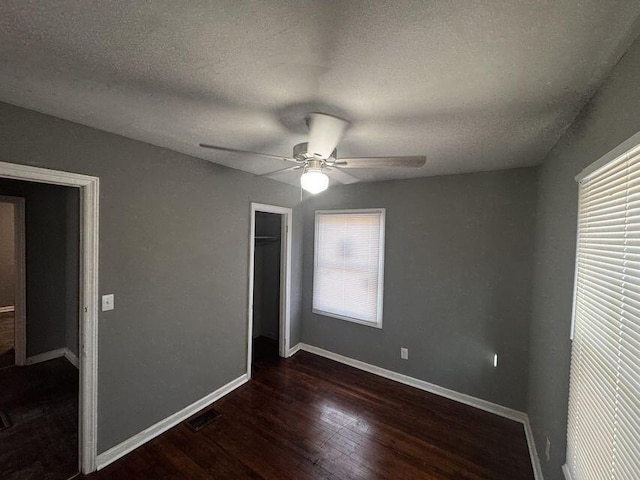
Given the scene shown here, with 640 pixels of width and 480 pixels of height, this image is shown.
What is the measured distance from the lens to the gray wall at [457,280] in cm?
252

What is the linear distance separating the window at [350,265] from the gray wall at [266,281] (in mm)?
822

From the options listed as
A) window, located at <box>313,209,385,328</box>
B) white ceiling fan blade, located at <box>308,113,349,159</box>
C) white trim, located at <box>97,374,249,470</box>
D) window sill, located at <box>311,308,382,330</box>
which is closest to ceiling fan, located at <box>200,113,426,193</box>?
white ceiling fan blade, located at <box>308,113,349,159</box>

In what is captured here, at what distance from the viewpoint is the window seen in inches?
129

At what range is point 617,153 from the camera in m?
0.96

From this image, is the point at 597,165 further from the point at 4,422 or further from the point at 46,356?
the point at 46,356

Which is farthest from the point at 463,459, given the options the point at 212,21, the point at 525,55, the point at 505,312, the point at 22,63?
the point at 22,63

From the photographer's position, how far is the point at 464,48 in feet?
3.16

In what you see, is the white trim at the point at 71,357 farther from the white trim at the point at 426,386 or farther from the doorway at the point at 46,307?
the white trim at the point at 426,386

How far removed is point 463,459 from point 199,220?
2991 mm

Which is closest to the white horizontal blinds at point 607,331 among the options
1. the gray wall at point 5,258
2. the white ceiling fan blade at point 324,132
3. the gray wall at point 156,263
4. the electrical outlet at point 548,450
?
the electrical outlet at point 548,450

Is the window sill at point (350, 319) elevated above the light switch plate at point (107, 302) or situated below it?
below

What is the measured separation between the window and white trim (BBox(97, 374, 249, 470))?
1.51 meters

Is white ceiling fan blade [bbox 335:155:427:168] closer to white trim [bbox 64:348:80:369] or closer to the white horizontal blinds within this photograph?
the white horizontal blinds

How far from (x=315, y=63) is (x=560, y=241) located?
6.09 feet
